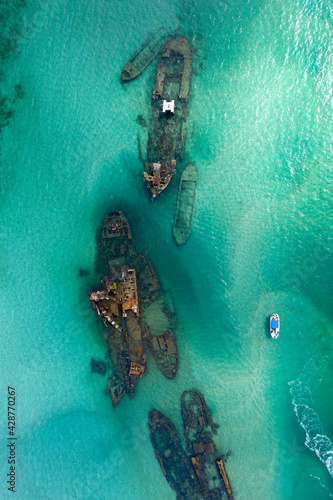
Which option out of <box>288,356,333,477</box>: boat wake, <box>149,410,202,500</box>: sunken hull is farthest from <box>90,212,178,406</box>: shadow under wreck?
<box>288,356,333,477</box>: boat wake

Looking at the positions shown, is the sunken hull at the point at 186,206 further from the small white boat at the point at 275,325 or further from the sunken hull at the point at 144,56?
the small white boat at the point at 275,325

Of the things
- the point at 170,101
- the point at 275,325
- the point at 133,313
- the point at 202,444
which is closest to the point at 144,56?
the point at 170,101

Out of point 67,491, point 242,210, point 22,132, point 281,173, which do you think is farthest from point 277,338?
point 22,132

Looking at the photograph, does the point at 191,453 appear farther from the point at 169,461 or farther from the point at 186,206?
the point at 186,206

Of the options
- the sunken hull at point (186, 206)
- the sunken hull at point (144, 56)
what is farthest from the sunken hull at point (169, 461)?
the sunken hull at point (144, 56)

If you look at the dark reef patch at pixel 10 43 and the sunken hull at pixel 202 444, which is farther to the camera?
the dark reef patch at pixel 10 43
